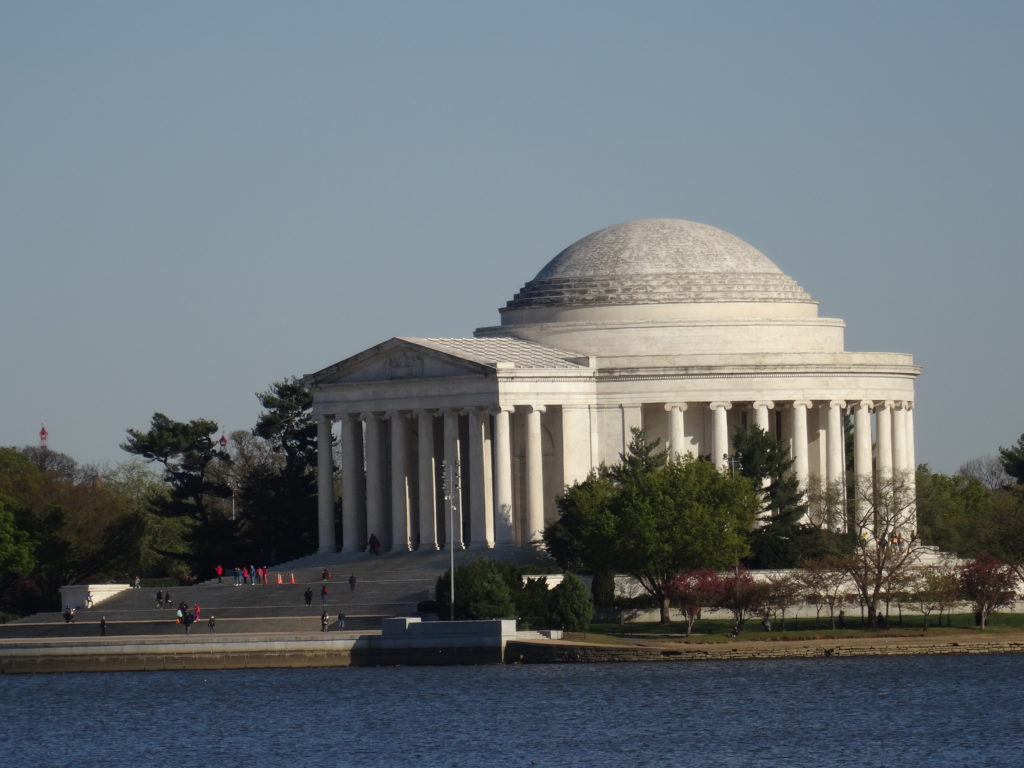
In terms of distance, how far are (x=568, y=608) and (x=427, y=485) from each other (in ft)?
79.0

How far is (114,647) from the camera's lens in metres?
126

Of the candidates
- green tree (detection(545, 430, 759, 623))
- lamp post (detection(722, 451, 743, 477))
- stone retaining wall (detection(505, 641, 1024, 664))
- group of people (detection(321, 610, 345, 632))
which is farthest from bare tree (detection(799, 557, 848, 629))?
group of people (detection(321, 610, 345, 632))

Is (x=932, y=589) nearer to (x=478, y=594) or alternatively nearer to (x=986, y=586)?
(x=986, y=586)

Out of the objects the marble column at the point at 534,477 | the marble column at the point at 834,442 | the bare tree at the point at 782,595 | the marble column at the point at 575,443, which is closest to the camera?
the bare tree at the point at 782,595

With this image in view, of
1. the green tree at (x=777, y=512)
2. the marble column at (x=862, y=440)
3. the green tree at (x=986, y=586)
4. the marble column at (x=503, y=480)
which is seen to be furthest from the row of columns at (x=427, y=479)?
the green tree at (x=986, y=586)

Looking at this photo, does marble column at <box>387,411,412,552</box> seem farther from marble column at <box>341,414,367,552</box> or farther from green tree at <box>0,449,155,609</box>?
green tree at <box>0,449,155,609</box>

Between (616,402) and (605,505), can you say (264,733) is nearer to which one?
(605,505)

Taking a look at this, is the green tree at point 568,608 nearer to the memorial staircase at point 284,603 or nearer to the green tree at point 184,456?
the memorial staircase at point 284,603

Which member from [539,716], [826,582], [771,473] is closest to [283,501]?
[771,473]

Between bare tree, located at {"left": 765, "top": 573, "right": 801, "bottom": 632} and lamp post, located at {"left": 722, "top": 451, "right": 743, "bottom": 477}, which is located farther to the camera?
lamp post, located at {"left": 722, "top": 451, "right": 743, "bottom": 477}

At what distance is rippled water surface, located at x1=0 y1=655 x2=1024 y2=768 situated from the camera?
96750 mm

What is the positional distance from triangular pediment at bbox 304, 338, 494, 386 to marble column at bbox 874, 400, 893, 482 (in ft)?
69.9

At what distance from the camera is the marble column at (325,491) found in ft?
504

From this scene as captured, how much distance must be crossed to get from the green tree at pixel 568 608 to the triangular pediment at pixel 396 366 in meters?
20.9
